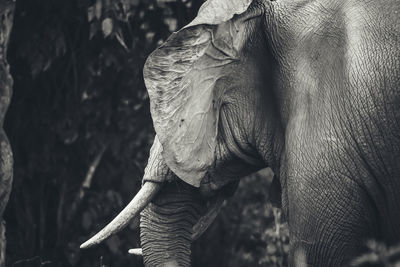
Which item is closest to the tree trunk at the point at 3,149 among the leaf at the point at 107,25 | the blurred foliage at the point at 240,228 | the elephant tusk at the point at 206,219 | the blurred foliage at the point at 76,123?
the leaf at the point at 107,25

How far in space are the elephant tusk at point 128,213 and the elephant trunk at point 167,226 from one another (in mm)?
92

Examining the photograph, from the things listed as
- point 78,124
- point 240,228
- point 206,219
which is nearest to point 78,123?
point 78,124

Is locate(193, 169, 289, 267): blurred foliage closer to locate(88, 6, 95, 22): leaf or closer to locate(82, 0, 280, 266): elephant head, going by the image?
locate(88, 6, 95, 22): leaf

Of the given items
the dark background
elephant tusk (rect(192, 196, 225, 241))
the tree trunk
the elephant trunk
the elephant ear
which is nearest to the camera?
the elephant ear

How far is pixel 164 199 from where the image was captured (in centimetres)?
524

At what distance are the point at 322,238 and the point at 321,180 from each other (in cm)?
25

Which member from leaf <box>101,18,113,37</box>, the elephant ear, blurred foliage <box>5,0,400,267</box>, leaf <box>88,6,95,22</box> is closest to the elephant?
the elephant ear

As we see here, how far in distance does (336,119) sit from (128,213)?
96 cm

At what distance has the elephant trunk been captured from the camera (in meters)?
5.23

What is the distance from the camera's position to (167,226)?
5250mm

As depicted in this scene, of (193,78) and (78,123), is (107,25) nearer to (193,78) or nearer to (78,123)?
(78,123)

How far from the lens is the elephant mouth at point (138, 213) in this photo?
496cm

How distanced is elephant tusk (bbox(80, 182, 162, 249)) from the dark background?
3.22 m

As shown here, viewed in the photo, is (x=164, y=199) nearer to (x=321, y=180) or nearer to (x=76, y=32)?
(x=321, y=180)
